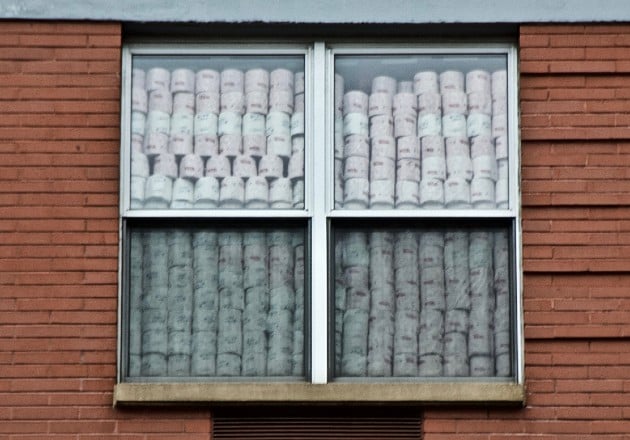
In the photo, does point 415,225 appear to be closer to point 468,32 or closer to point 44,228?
point 468,32

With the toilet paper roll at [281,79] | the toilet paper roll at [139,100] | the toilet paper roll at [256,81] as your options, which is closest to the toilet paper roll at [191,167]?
the toilet paper roll at [139,100]

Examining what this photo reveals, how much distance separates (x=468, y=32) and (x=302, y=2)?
3.38ft

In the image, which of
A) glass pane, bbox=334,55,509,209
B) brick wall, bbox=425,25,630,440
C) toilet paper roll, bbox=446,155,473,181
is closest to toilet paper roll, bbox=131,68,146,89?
glass pane, bbox=334,55,509,209

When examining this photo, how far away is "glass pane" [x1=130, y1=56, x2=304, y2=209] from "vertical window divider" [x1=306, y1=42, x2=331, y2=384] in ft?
0.29

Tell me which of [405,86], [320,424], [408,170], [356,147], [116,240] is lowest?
[320,424]

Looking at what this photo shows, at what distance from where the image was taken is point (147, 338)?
809 centimetres

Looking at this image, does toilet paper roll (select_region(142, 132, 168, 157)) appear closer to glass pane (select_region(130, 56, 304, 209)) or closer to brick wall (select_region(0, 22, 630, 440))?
glass pane (select_region(130, 56, 304, 209))

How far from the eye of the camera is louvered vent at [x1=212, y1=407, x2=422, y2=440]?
793 cm

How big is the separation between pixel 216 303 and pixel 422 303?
1.23m

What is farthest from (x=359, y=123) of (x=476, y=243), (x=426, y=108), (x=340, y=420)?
(x=340, y=420)

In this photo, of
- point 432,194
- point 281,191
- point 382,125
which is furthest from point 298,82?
point 432,194

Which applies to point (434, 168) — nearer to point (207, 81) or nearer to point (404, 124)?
point (404, 124)

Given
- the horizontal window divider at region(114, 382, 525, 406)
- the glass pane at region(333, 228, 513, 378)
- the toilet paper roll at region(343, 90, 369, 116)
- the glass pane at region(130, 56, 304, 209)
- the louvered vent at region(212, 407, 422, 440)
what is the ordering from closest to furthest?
the horizontal window divider at region(114, 382, 525, 406)
the louvered vent at region(212, 407, 422, 440)
the glass pane at region(333, 228, 513, 378)
the glass pane at region(130, 56, 304, 209)
the toilet paper roll at region(343, 90, 369, 116)

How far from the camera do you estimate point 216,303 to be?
8117 millimetres
